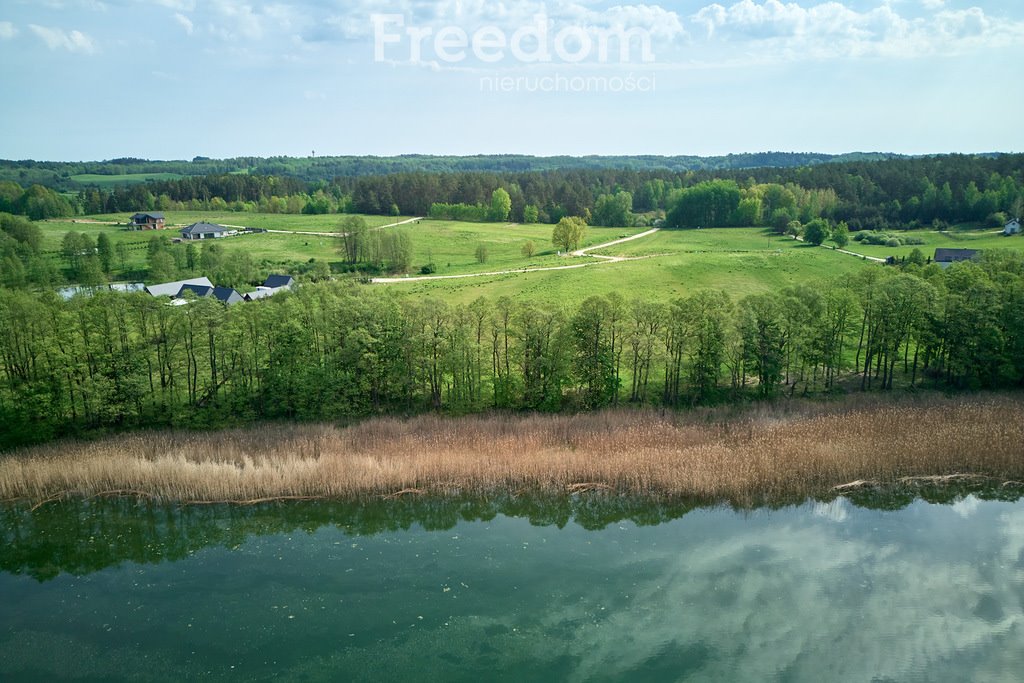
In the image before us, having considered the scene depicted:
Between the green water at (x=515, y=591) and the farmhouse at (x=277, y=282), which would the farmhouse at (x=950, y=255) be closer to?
the green water at (x=515, y=591)

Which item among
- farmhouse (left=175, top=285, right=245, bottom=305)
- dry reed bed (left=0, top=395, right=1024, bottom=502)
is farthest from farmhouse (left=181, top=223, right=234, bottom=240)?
dry reed bed (left=0, top=395, right=1024, bottom=502)

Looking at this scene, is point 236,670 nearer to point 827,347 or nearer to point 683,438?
point 683,438

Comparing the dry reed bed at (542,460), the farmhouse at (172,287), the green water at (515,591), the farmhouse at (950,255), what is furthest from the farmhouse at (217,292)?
the farmhouse at (950,255)

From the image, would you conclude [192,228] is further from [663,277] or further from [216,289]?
[663,277]

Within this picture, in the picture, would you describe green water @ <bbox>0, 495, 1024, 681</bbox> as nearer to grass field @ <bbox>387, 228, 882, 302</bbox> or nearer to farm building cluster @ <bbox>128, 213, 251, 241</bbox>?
grass field @ <bbox>387, 228, 882, 302</bbox>

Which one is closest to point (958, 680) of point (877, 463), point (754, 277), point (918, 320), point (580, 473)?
point (877, 463)
